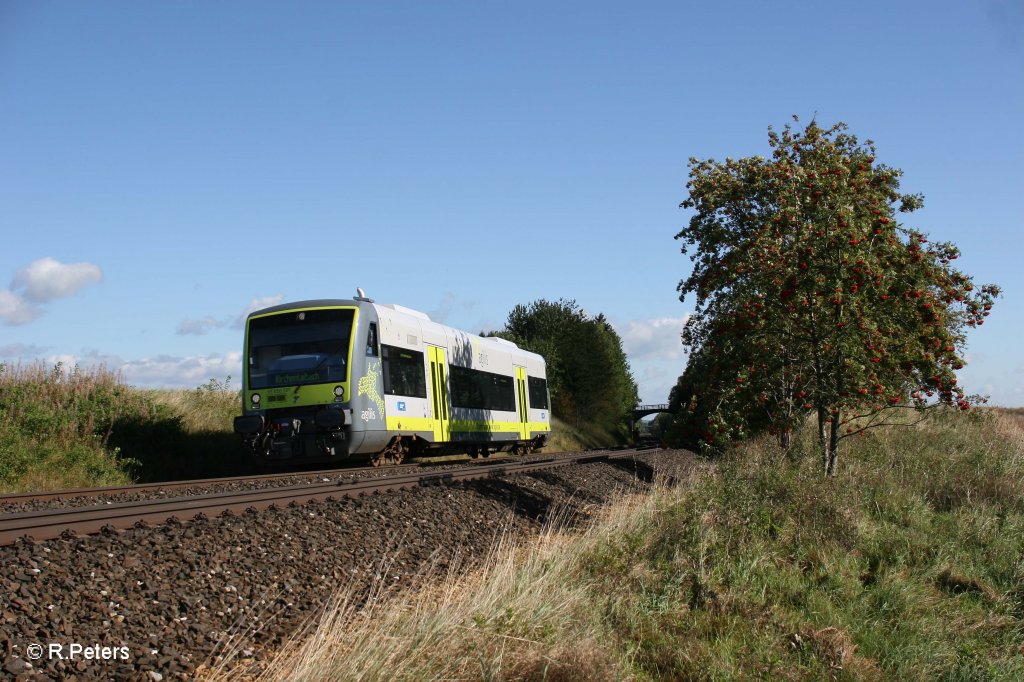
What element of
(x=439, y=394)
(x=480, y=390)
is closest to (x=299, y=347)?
(x=439, y=394)

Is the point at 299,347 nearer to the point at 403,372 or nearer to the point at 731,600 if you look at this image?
the point at 403,372

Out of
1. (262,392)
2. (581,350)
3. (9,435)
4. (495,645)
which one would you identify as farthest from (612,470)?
(581,350)

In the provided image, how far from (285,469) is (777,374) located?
12.5 meters

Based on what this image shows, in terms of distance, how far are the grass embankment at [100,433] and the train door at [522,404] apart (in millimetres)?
8971

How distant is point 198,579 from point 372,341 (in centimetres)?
1196

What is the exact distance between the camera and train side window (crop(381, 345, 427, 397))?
717 inches

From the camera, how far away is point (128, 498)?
11500 millimetres

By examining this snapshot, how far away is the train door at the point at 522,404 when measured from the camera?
27844 mm

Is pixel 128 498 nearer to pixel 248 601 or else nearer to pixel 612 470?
pixel 248 601

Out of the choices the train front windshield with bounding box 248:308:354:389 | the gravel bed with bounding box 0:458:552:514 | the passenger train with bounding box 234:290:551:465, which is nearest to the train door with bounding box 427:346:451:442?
the passenger train with bounding box 234:290:551:465

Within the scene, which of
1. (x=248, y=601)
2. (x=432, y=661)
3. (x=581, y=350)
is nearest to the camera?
(x=432, y=661)

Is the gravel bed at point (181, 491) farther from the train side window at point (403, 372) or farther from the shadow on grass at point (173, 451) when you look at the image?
the shadow on grass at point (173, 451)
